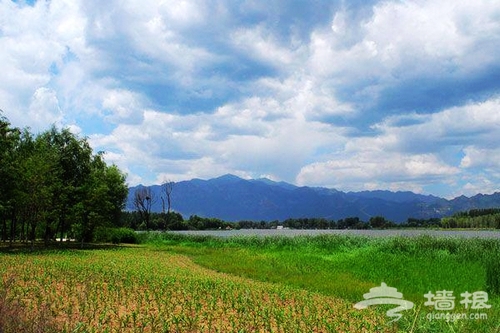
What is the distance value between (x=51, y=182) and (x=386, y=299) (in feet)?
114

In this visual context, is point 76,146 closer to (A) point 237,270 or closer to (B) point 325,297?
(A) point 237,270

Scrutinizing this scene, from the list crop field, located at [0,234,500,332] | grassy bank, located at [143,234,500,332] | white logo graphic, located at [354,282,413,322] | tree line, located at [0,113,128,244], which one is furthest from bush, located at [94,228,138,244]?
white logo graphic, located at [354,282,413,322]

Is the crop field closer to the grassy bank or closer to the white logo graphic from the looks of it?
the grassy bank

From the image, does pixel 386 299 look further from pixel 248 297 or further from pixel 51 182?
pixel 51 182

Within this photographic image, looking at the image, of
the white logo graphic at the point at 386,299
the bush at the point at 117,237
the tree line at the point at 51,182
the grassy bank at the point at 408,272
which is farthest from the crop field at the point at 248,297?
the bush at the point at 117,237

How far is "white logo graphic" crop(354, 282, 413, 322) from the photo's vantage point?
13.2m

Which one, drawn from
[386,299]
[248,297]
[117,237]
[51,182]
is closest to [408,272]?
[386,299]

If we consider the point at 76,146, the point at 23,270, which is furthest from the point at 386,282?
the point at 76,146

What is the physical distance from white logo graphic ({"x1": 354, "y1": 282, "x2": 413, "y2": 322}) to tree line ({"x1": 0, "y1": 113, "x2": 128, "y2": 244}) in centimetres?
3078

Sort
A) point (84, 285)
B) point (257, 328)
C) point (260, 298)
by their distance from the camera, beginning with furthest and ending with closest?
point (84, 285)
point (260, 298)
point (257, 328)

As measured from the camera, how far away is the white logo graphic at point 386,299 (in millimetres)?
13233

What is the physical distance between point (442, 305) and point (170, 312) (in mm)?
9148

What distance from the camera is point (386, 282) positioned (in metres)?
20.3

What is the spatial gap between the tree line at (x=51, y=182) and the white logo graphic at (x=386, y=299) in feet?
101
